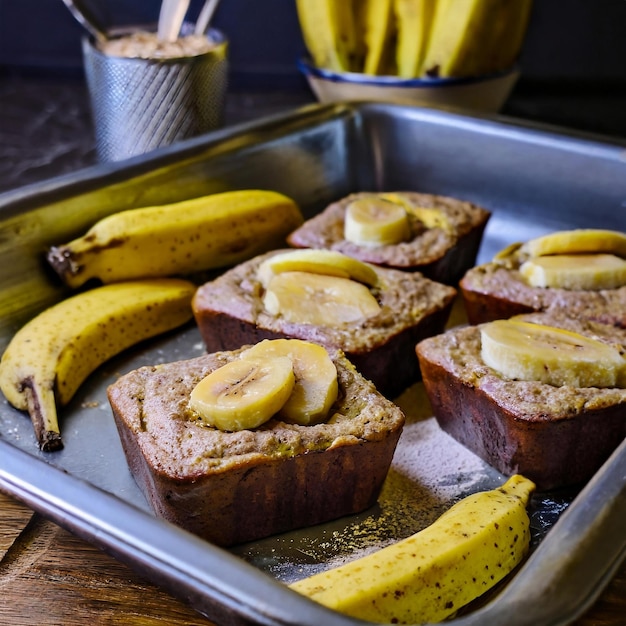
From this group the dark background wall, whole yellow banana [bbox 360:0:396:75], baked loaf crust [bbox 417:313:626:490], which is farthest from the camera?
the dark background wall

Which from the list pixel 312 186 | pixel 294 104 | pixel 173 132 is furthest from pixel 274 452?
pixel 294 104

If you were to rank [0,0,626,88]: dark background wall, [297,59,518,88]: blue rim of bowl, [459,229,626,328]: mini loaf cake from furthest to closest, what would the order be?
[0,0,626,88]: dark background wall
[297,59,518,88]: blue rim of bowl
[459,229,626,328]: mini loaf cake

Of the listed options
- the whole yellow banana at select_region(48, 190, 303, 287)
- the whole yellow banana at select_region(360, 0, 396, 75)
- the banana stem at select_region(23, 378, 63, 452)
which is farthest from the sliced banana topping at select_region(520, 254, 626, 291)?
the whole yellow banana at select_region(360, 0, 396, 75)

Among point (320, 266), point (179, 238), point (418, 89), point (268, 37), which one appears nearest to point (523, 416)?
point (320, 266)

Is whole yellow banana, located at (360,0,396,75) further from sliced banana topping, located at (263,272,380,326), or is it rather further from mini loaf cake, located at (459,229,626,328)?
sliced banana topping, located at (263,272,380,326)

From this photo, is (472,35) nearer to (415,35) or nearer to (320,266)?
(415,35)

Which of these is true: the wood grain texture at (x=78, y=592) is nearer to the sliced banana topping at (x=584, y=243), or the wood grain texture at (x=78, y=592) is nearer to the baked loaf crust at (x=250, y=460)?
the baked loaf crust at (x=250, y=460)

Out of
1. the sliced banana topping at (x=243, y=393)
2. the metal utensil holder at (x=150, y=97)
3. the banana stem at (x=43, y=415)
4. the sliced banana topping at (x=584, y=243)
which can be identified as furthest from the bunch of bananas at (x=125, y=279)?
the sliced banana topping at (x=584, y=243)
